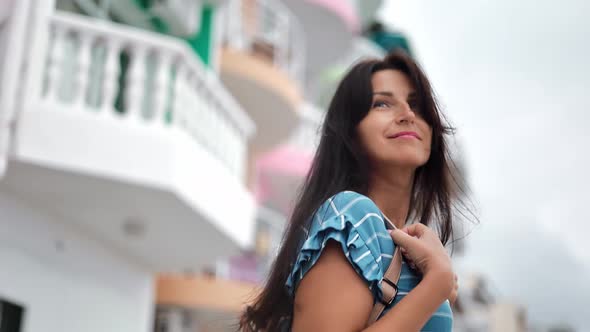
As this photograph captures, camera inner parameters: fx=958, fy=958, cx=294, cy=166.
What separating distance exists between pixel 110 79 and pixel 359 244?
532 centimetres

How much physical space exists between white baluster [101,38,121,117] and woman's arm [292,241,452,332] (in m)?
5.15

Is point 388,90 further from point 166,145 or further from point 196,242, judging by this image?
point 196,242

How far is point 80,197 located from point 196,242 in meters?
1.51

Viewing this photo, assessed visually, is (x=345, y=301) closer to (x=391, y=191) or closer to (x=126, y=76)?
(x=391, y=191)

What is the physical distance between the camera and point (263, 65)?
10.8m

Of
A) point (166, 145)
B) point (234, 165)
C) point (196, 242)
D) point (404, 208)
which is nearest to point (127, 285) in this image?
point (196, 242)

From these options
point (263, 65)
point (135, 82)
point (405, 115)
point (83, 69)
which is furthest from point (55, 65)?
point (405, 115)

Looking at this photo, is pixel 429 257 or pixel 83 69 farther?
pixel 83 69

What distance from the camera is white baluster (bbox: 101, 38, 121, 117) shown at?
7090 mm

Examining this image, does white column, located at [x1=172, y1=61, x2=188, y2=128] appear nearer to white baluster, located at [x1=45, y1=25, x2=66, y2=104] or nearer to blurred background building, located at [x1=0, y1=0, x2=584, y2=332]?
blurred background building, located at [x1=0, y1=0, x2=584, y2=332]

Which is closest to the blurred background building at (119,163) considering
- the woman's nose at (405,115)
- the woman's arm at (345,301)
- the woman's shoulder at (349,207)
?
the woman's nose at (405,115)

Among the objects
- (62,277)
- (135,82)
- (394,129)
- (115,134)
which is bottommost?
(62,277)

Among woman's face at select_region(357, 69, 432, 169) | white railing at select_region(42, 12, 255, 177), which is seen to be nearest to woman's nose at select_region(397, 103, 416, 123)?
woman's face at select_region(357, 69, 432, 169)

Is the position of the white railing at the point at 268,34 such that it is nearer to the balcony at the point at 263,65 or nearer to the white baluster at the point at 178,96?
the balcony at the point at 263,65
